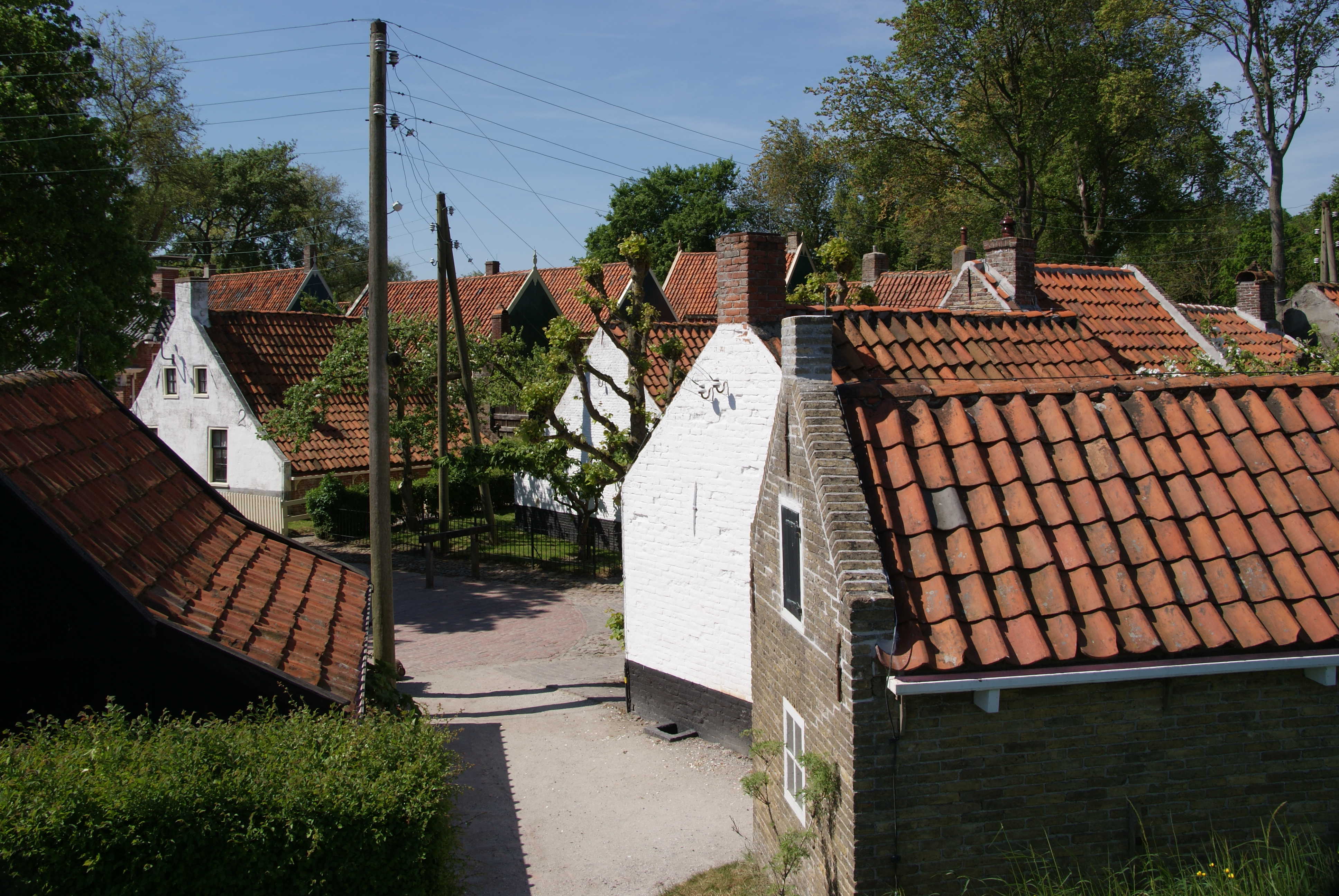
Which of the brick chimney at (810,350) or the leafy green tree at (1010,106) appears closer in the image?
the brick chimney at (810,350)

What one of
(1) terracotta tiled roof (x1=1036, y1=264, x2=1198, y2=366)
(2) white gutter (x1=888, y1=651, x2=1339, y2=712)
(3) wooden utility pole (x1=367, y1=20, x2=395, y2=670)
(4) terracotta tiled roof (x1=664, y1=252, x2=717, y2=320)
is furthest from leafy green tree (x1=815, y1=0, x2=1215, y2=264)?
(2) white gutter (x1=888, y1=651, x2=1339, y2=712)

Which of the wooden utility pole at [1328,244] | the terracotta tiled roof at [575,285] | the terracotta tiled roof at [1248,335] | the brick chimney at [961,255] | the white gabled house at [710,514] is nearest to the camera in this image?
the white gabled house at [710,514]

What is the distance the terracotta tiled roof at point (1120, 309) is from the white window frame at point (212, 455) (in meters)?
21.7

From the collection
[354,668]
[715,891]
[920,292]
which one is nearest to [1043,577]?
[715,891]

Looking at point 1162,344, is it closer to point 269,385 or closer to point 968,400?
point 968,400

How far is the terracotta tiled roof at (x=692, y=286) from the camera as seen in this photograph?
41.2 metres

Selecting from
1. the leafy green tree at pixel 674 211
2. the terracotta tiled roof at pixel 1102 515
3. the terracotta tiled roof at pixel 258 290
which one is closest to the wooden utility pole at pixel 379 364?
the terracotta tiled roof at pixel 1102 515

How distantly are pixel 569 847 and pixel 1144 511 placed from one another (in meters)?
6.38

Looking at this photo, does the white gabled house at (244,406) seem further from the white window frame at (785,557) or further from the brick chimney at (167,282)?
the white window frame at (785,557)

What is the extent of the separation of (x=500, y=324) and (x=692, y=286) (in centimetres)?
1173

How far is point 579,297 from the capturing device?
17.5 metres

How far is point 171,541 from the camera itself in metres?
8.03

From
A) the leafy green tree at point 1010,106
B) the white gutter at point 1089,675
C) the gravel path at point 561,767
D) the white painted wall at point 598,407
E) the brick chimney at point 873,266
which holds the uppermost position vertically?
the leafy green tree at point 1010,106

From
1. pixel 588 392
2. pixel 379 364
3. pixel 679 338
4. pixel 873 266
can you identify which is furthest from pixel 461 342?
pixel 873 266
